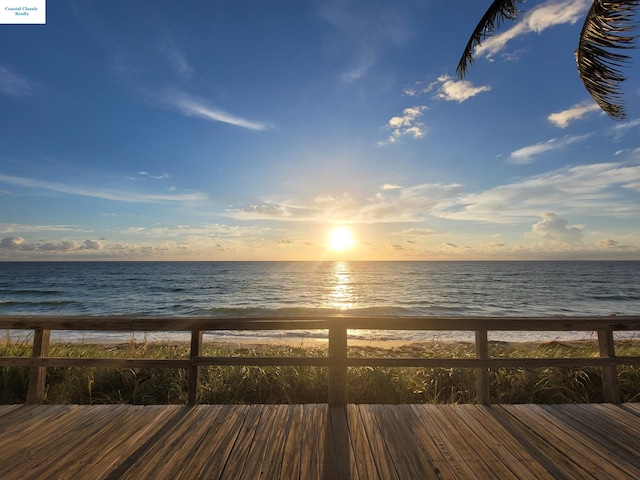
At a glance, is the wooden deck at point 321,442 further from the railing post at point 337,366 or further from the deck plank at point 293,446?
the railing post at point 337,366

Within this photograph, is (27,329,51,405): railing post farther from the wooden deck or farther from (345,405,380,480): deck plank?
(345,405,380,480): deck plank

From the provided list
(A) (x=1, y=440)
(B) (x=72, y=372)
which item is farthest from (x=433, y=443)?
(B) (x=72, y=372)

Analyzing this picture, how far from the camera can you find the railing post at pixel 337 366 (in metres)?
3.74

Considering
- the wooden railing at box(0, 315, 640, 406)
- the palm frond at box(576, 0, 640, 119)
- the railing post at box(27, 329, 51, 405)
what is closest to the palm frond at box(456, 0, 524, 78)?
the palm frond at box(576, 0, 640, 119)

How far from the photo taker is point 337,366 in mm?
3727

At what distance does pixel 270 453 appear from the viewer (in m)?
2.81

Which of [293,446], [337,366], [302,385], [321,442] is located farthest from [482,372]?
[302,385]

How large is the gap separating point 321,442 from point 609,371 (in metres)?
3.89

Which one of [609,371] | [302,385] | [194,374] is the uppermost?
[194,374]

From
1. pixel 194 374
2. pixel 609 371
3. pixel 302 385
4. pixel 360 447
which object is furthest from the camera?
pixel 302 385

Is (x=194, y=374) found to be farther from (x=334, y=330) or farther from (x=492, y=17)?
(x=492, y=17)

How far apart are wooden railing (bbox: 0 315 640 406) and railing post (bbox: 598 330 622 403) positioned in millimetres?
12

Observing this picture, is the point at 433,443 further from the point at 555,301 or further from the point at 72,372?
the point at 555,301

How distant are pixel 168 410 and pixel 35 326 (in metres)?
2.01
